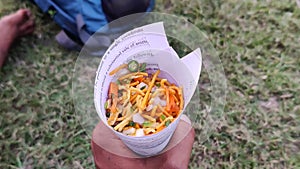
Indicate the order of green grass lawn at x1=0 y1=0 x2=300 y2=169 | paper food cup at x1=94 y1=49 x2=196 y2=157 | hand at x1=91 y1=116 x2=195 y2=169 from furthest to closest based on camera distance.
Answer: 1. green grass lawn at x1=0 y1=0 x2=300 y2=169
2. hand at x1=91 y1=116 x2=195 y2=169
3. paper food cup at x1=94 y1=49 x2=196 y2=157

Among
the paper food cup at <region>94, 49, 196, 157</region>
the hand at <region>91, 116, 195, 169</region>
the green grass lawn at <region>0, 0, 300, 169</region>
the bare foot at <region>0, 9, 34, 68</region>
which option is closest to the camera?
the paper food cup at <region>94, 49, 196, 157</region>

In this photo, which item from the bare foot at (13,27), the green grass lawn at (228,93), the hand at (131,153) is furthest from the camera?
the bare foot at (13,27)

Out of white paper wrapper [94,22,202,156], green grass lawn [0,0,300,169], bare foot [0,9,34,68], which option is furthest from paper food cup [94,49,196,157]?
bare foot [0,9,34,68]

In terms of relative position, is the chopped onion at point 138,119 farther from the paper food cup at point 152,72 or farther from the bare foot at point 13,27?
the bare foot at point 13,27

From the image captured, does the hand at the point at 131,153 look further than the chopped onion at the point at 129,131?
Yes

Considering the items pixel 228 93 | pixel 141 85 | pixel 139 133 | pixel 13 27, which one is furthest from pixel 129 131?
pixel 13 27

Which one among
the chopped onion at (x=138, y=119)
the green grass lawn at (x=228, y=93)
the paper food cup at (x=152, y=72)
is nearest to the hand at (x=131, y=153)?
the paper food cup at (x=152, y=72)

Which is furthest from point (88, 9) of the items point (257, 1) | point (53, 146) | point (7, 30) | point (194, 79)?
point (194, 79)

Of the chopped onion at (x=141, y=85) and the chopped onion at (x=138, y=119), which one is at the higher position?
the chopped onion at (x=141, y=85)

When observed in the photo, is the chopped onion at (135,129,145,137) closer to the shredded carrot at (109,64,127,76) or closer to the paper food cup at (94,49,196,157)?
the paper food cup at (94,49,196,157)
